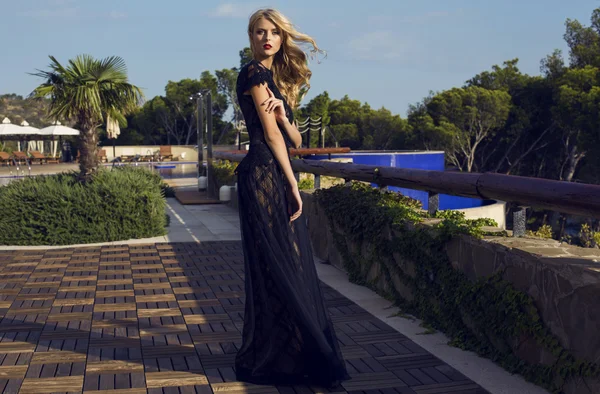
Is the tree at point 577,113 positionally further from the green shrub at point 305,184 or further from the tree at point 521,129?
the green shrub at point 305,184

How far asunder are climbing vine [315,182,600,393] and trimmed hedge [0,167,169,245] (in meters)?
3.11

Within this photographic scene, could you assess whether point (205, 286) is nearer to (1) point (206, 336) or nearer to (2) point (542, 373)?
(1) point (206, 336)

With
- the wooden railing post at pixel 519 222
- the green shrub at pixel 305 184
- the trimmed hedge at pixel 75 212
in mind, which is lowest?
the trimmed hedge at pixel 75 212

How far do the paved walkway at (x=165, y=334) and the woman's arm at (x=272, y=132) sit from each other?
1.11m

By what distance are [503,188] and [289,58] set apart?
1407 millimetres

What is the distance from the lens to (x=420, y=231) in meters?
4.67

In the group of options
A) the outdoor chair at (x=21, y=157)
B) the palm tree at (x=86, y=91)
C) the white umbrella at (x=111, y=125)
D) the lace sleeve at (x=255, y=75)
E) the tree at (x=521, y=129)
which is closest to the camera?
the lace sleeve at (x=255, y=75)

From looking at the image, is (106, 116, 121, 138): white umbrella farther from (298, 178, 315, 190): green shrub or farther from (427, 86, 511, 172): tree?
(427, 86, 511, 172): tree

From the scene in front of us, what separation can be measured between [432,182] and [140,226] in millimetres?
4925

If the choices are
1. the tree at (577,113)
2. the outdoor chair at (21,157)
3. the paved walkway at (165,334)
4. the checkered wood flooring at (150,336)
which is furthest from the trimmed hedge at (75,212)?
the outdoor chair at (21,157)

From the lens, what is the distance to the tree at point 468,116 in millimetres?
40156

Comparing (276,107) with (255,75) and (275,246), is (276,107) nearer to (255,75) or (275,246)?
(255,75)

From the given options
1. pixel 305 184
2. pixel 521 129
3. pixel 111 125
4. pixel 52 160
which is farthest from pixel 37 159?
pixel 305 184

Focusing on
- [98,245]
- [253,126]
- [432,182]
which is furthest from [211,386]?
[98,245]
